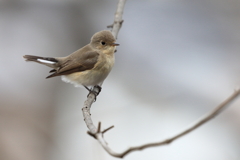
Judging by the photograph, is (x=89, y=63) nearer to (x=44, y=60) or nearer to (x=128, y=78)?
(x=44, y=60)

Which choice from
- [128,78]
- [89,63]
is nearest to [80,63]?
[89,63]

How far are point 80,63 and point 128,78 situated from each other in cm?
303

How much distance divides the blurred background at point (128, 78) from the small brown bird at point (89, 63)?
44.8 inches

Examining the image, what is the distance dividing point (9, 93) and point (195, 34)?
489 cm

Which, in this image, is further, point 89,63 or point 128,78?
point 128,78

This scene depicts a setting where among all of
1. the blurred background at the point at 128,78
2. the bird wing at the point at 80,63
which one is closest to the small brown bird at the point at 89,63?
the bird wing at the point at 80,63

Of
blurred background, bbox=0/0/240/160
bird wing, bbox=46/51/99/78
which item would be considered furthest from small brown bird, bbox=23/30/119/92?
blurred background, bbox=0/0/240/160

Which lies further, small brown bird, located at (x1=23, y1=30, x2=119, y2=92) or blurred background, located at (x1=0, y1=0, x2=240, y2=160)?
blurred background, located at (x1=0, y1=0, x2=240, y2=160)

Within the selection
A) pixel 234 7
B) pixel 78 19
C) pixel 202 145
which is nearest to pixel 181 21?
pixel 234 7

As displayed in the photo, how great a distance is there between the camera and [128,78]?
22.6ft

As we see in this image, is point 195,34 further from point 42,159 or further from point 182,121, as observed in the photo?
point 42,159

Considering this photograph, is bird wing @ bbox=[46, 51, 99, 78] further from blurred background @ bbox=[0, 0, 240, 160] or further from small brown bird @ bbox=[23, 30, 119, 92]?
blurred background @ bbox=[0, 0, 240, 160]

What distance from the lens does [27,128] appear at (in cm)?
584

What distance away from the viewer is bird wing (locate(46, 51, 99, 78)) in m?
3.91
